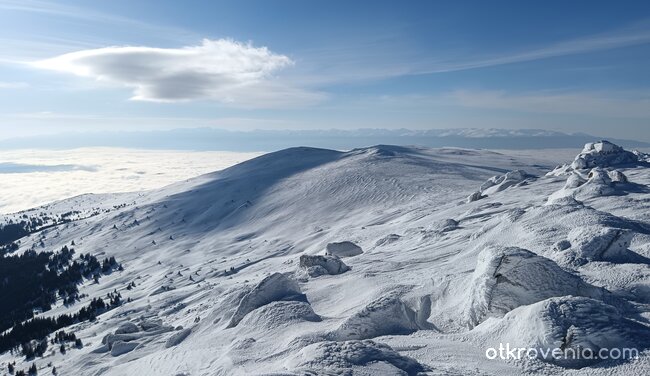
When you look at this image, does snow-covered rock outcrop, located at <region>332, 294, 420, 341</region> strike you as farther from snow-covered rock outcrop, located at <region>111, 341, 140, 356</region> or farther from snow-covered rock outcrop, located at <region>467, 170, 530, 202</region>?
snow-covered rock outcrop, located at <region>467, 170, 530, 202</region>

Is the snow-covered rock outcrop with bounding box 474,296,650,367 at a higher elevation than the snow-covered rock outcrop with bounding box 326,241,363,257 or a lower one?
higher

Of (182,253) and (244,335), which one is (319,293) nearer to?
(244,335)

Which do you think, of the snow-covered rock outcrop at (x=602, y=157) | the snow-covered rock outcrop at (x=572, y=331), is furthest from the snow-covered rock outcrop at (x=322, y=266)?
the snow-covered rock outcrop at (x=602, y=157)

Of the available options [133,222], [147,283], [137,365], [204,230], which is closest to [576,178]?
[137,365]

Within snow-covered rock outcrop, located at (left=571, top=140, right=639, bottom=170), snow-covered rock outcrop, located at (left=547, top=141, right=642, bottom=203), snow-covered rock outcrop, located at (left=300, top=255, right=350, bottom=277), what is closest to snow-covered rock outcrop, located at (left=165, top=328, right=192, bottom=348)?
snow-covered rock outcrop, located at (left=300, top=255, right=350, bottom=277)

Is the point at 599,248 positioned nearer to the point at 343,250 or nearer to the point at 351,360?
the point at 351,360

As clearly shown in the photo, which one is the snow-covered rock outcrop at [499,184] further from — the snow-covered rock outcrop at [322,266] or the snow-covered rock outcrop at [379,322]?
the snow-covered rock outcrop at [379,322]
